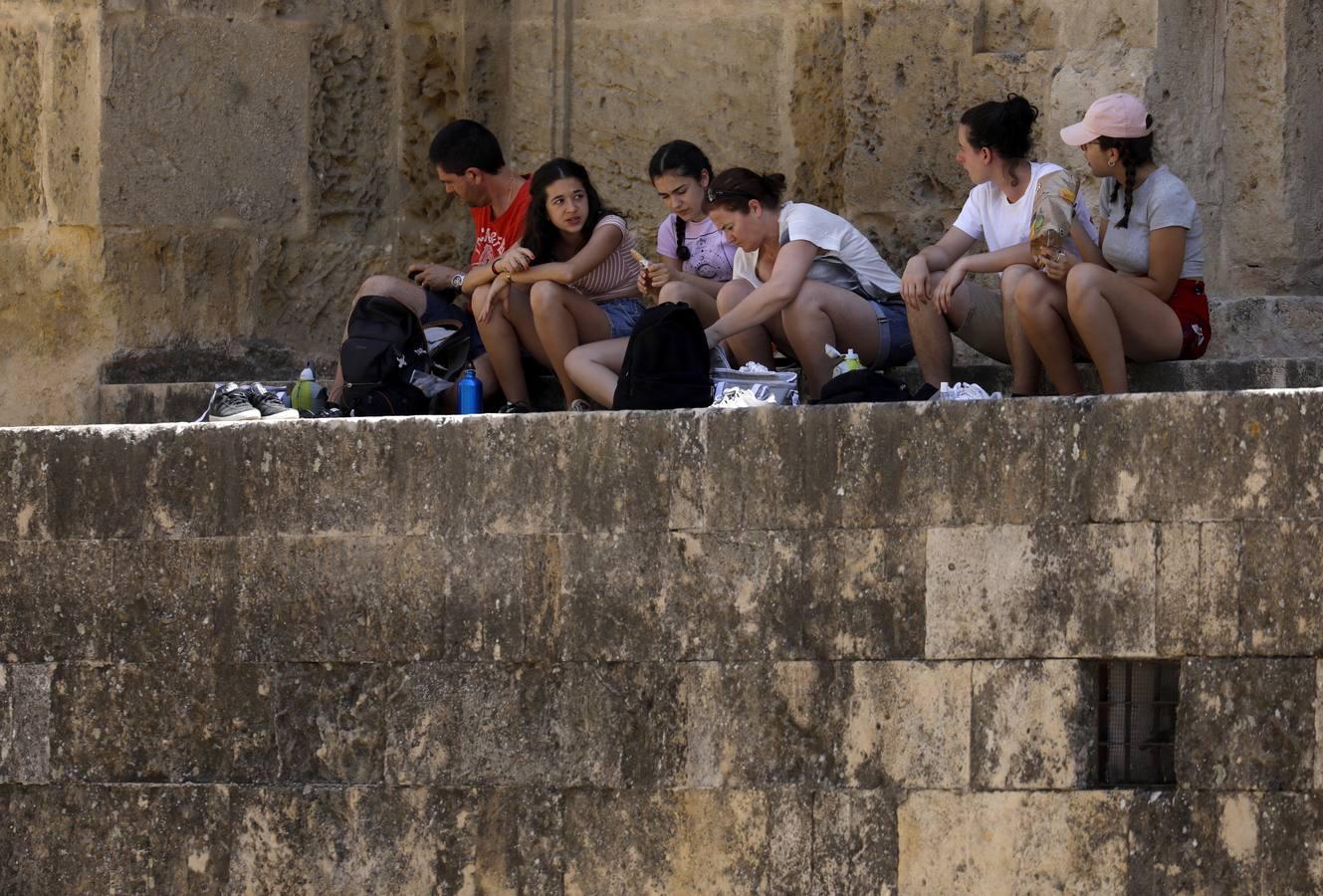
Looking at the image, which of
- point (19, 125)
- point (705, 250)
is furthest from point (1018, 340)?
point (19, 125)

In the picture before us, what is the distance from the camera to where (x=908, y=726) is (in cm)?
558

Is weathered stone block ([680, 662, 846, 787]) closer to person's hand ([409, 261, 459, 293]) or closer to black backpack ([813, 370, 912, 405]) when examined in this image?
black backpack ([813, 370, 912, 405])

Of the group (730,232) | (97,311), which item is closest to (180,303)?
(97,311)

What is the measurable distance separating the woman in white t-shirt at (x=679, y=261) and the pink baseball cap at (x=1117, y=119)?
1.32 meters

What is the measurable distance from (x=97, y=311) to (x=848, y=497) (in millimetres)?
3587

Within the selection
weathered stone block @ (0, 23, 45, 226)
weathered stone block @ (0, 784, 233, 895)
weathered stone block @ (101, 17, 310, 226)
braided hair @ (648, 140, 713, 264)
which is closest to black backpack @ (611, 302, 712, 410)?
braided hair @ (648, 140, 713, 264)

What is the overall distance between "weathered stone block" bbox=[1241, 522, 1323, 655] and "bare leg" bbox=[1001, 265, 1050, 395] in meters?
1.31

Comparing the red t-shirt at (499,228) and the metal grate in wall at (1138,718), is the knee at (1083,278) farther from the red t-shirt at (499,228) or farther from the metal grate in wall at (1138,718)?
the red t-shirt at (499,228)

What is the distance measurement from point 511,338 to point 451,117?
5.75 ft

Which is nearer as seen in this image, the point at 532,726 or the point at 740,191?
the point at 532,726

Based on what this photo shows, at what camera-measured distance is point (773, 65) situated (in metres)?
8.39

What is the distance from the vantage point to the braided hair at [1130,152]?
6.66m

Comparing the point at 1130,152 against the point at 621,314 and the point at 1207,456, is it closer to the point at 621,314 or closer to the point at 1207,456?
the point at 1207,456

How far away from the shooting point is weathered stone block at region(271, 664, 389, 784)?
597 centimetres
